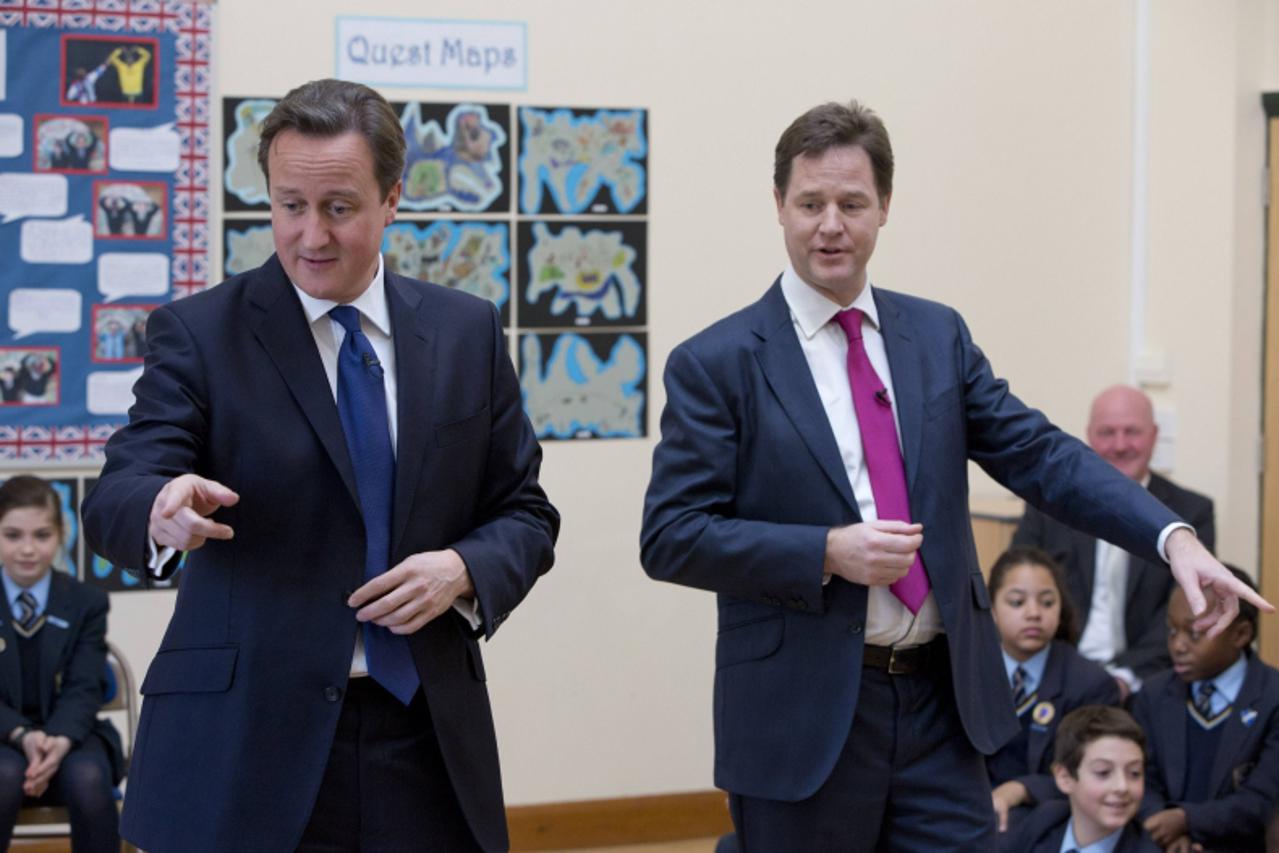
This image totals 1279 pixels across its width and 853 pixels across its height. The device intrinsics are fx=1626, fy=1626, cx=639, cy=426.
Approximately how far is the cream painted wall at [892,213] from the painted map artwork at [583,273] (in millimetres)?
89

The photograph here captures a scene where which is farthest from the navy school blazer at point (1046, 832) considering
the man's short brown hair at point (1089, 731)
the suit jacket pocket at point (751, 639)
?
the suit jacket pocket at point (751, 639)

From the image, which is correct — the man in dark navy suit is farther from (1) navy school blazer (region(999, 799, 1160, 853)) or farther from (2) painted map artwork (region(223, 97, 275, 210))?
(2) painted map artwork (region(223, 97, 275, 210))

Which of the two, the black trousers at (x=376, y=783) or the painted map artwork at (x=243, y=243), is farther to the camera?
the painted map artwork at (x=243, y=243)

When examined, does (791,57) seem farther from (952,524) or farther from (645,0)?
(952,524)

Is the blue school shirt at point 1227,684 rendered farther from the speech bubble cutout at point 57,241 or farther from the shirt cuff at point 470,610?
the speech bubble cutout at point 57,241

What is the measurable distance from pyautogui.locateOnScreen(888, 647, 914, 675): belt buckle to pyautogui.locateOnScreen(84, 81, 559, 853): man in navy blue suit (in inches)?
25.7

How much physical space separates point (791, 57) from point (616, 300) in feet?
3.42

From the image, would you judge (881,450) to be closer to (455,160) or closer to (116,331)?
(455,160)

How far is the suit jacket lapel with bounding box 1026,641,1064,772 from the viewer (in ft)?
14.9

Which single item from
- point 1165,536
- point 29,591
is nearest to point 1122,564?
point 1165,536

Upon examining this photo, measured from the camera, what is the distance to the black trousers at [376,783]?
211 centimetres


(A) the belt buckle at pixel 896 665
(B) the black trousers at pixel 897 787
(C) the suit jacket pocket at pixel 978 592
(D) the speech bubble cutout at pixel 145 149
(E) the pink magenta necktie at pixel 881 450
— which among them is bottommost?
(B) the black trousers at pixel 897 787

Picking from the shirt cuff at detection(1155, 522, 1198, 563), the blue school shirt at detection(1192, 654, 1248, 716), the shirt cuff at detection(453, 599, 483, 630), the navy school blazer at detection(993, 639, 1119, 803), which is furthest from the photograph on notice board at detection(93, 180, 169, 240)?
the shirt cuff at detection(1155, 522, 1198, 563)

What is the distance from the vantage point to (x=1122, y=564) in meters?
5.11
